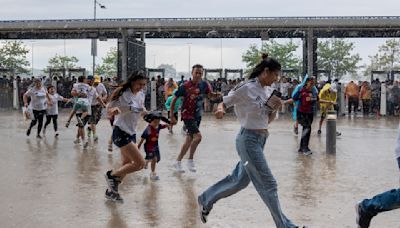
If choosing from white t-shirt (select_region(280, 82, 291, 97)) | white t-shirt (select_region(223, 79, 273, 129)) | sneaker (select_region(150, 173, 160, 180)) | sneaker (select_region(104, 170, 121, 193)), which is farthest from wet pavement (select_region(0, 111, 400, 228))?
white t-shirt (select_region(280, 82, 291, 97))

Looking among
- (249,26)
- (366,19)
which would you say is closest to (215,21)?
(249,26)

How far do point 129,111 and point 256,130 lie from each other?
92.5 inches

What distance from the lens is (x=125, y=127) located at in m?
7.89

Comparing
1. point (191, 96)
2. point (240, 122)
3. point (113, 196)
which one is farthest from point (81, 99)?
point (240, 122)

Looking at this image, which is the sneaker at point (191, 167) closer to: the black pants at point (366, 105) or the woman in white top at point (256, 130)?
the woman in white top at point (256, 130)

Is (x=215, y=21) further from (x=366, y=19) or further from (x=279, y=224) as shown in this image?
(x=279, y=224)

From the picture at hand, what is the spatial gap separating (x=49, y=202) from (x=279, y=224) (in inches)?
121

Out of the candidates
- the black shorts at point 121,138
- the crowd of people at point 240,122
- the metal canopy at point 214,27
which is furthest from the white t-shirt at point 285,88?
the black shorts at point 121,138

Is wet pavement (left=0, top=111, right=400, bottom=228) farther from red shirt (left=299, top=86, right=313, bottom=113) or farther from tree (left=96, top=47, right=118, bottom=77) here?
tree (left=96, top=47, right=118, bottom=77)

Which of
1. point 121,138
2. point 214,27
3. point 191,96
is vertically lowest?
point 121,138

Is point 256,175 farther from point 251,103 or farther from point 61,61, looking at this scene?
point 61,61

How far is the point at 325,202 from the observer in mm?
7758

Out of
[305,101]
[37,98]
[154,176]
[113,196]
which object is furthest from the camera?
[37,98]

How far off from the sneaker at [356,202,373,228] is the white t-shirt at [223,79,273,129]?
1.14 meters
